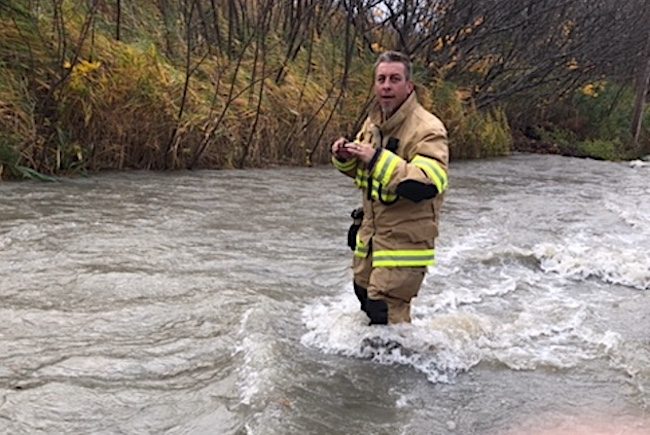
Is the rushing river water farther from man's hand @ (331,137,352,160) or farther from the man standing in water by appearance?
man's hand @ (331,137,352,160)

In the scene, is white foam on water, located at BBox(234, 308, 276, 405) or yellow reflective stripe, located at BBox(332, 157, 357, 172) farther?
yellow reflective stripe, located at BBox(332, 157, 357, 172)

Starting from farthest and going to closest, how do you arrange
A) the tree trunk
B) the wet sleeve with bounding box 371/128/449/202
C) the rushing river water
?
1. the tree trunk
2. the wet sleeve with bounding box 371/128/449/202
3. the rushing river water

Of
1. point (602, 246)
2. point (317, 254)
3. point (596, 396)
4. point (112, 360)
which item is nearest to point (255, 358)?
point (112, 360)

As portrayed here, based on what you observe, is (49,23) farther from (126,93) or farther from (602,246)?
(602,246)

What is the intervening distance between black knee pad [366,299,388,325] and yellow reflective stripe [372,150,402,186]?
0.73 metres

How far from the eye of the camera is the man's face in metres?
4.08

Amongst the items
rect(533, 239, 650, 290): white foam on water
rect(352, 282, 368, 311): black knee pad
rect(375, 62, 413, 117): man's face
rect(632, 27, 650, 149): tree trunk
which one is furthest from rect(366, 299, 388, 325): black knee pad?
rect(632, 27, 650, 149): tree trunk

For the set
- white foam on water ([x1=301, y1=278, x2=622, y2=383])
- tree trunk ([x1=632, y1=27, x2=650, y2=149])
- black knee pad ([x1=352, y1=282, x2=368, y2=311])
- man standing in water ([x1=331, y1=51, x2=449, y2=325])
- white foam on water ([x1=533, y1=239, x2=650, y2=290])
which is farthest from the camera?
tree trunk ([x1=632, y1=27, x2=650, y2=149])

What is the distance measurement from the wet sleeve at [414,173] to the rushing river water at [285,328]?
3.02ft

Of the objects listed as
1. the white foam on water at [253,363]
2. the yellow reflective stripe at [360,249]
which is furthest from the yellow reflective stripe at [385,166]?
the white foam on water at [253,363]

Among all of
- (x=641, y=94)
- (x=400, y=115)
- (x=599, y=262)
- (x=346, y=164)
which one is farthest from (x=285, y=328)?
(x=641, y=94)

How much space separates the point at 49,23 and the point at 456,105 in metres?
9.32

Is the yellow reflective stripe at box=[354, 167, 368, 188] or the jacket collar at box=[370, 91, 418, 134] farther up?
the jacket collar at box=[370, 91, 418, 134]

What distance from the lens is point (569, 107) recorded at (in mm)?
23984
